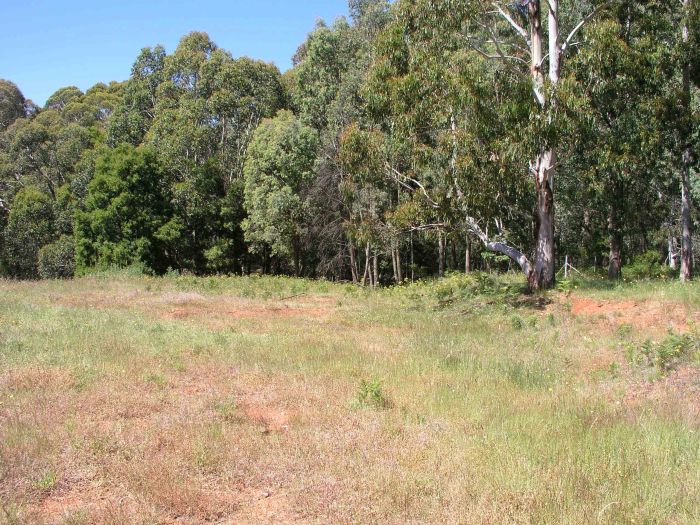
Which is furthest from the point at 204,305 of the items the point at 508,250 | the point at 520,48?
the point at 520,48

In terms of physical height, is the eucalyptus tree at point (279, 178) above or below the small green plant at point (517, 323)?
above

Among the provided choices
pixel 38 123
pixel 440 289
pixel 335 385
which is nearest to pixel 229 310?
pixel 440 289

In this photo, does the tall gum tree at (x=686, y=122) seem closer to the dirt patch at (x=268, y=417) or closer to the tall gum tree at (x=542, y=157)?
the tall gum tree at (x=542, y=157)

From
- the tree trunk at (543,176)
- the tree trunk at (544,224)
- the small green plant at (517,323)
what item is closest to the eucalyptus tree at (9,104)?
the tree trunk at (543,176)

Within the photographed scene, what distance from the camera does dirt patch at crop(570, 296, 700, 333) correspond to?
11.6 m

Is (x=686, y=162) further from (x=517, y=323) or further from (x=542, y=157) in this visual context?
(x=517, y=323)

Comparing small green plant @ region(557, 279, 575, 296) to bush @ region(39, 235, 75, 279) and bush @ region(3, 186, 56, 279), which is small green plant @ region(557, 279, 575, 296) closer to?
bush @ region(39, 235, 75, 279)

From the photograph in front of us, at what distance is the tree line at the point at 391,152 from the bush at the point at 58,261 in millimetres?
160

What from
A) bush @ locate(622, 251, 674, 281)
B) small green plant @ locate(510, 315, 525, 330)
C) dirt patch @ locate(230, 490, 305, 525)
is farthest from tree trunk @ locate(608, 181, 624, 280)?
dirt patch @ locate(230, 490, 305, 525)

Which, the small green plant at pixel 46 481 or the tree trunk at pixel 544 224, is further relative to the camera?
the tree trunk at pixel 544 224

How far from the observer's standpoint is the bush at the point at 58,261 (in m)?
39.8

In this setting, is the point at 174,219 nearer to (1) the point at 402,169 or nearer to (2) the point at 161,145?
(2) the point at 161,145

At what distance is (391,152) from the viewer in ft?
61.7

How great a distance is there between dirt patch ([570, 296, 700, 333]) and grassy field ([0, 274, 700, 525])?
0.06m
